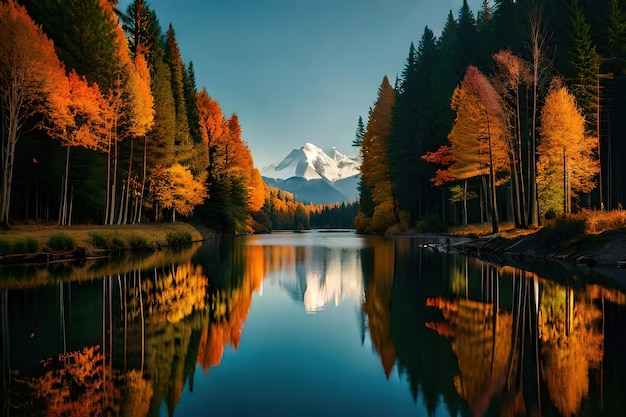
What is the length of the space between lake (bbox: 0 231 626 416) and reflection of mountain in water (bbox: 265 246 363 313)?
120 mm

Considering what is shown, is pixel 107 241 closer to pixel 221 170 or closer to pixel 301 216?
pixel 221 170

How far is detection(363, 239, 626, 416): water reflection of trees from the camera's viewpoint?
4.85m

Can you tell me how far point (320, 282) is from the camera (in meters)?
14.7

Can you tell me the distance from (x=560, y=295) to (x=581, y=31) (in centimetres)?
3409

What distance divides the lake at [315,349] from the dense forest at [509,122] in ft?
59.9

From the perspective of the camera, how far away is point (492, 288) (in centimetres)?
1256

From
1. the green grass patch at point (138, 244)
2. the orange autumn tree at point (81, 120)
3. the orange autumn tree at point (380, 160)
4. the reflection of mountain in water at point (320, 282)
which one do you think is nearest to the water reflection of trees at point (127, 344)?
the reflection of mountain in water at point (320, 282)

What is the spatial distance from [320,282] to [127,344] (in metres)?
8.34

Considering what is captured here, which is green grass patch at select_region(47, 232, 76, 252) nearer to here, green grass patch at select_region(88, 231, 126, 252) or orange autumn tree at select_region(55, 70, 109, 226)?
green grass patch at select_region(88, 231, 126, 252)

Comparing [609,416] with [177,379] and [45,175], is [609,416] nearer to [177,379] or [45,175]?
[177,379]

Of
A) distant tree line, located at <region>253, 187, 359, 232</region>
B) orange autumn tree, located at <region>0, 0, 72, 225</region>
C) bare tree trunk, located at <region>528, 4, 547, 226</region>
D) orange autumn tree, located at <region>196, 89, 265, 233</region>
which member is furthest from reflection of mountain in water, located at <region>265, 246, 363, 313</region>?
distant tree line, located at <region>253, 187, 359, 232</region>

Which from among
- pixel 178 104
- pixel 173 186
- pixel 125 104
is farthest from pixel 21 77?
pixel 178 104

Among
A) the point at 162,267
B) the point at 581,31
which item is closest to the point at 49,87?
the point at 162,267

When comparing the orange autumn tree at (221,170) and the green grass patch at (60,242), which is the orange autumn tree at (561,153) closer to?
the green grass patch at (60,242)
